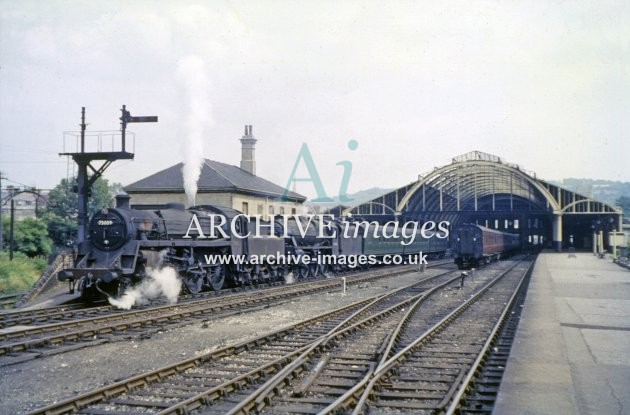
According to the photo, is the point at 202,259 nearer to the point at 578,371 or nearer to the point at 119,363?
the point at 119,363

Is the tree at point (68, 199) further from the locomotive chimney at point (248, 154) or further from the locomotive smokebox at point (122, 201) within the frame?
the locomotive smokebox at point (122, 201)

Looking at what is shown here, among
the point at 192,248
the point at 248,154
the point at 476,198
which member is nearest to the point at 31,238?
the point at 248,154

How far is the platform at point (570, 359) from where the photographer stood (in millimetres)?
6645

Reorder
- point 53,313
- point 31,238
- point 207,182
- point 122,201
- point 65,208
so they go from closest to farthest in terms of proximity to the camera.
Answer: point 53,313 → point 122,201 → point 207,182 → point 31,238 → point 65,208

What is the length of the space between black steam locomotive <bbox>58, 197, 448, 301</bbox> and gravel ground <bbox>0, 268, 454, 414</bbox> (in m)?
3.36

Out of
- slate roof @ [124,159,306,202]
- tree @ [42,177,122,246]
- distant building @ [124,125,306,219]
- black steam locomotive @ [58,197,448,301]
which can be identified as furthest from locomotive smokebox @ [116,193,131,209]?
tree @ [42,177,122,246]

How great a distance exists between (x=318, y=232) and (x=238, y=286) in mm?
6698

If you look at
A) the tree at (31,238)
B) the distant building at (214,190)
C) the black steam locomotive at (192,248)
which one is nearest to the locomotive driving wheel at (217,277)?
the black steam locomotive at (192,248)

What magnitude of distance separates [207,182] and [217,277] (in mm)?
14322

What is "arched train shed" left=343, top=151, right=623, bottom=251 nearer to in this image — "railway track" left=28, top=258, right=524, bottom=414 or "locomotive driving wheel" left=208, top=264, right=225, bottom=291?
"locomotive driving wheel" left=208, top=264, right=225, bottom=291

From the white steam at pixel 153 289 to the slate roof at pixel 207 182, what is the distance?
1627cm

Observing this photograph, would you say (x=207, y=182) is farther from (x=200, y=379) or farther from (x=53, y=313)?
(x=200, y=379)

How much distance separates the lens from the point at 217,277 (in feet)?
63.2

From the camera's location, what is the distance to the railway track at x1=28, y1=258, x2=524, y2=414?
22.0 ft
